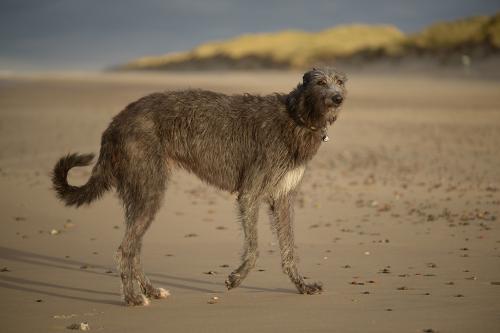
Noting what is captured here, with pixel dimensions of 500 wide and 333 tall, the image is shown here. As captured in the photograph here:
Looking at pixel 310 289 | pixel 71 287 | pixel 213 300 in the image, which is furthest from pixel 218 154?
pixel 71 287

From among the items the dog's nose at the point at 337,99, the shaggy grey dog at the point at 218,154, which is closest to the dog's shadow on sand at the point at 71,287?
the shaggy grey dog at the point at 218,154

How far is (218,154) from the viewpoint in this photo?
7.59 metres

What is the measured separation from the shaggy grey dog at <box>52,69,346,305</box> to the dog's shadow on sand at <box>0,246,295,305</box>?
1.55ft

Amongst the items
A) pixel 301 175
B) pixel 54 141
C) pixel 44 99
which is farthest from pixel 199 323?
pixel 44 99

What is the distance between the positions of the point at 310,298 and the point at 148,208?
5.54ft

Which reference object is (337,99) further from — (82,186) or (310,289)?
(82,186)

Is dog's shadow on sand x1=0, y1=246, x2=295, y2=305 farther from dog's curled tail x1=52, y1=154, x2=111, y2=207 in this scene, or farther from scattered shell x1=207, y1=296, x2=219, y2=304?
dog's curled tail x1=52, y1=154, x2=111, y2=207

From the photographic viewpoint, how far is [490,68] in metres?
62.1

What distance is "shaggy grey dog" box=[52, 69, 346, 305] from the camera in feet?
23.7

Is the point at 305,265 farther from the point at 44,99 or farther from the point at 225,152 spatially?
the point at 44,99

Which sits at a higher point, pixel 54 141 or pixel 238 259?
pixel 54 141

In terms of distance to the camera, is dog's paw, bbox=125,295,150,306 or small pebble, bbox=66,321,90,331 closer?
small pebble, bbox=66,321,90,331

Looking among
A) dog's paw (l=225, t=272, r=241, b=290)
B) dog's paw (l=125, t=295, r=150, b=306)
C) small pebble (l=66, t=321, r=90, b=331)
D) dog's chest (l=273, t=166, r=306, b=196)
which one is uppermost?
dog's chest (l=273, t=166, r=306, b=196)

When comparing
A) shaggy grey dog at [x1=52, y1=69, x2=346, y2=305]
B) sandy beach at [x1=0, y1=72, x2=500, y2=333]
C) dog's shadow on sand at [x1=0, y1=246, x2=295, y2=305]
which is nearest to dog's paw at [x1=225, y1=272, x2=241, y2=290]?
shaggy grey dog at [x1=52, y1=69, x2=346, y2=305]
